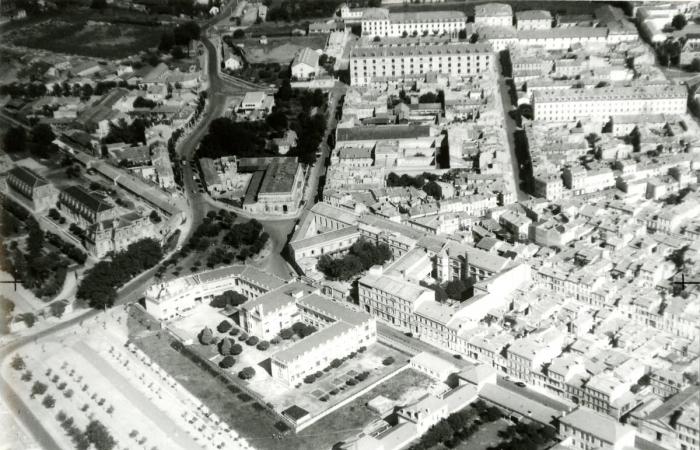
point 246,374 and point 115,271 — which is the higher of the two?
point 115,271

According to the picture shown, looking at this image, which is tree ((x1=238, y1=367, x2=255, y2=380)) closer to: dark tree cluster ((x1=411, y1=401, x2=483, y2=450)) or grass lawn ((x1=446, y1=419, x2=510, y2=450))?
dark tree cluster ((x1=411, y1=401, x2=483, y2=450))

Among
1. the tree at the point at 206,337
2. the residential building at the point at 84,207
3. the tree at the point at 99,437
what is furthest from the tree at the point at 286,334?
the residential building at the point at 84,207

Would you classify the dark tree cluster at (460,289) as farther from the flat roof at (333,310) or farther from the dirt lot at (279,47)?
the dirt lot at (279,47)

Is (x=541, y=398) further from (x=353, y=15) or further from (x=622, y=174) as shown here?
(x=353, y=15)

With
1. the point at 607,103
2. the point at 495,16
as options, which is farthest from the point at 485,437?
the point at 495,16

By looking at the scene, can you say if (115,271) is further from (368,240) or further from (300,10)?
(300,10)

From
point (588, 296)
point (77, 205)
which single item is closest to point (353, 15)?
point (77, 205)
